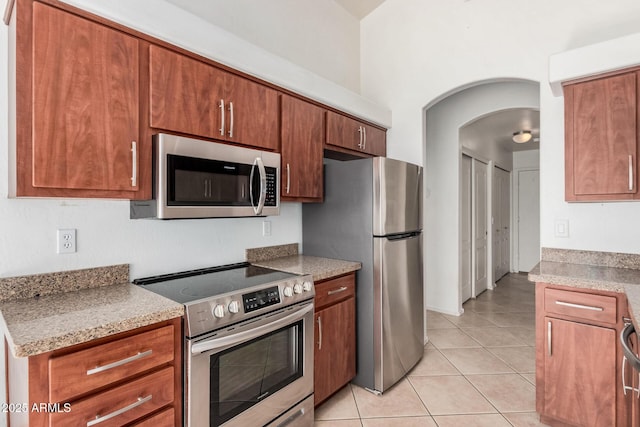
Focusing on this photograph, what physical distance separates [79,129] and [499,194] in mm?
6345

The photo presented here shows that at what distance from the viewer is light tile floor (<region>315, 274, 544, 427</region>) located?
2139 mm

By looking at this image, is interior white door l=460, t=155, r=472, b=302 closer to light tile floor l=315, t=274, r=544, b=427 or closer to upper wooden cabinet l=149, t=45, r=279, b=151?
light tile floor l=315, t=274, r=544, b=427

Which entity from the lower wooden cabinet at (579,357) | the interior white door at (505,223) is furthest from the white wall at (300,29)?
the interior white door at (505,223)

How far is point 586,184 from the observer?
2.12m

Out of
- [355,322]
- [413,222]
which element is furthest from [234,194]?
[413,222]

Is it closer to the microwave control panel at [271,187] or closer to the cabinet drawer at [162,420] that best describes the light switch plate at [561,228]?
the microwave control panel at [271,187]

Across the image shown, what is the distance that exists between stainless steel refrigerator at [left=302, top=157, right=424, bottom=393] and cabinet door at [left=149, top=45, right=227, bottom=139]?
103 centimetres

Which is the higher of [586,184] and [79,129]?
[79,129]

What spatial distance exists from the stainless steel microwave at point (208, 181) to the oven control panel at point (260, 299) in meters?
0.48

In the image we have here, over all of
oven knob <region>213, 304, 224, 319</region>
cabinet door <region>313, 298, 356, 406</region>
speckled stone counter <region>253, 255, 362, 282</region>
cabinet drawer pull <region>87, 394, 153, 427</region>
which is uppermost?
speckled stone counter <region>253, 255, 362, 282</region>

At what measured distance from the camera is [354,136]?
2.92m

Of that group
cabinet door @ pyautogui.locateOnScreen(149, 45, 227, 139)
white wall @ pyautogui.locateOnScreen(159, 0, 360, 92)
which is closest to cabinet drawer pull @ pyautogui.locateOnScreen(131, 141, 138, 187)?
cabinet door @ pyautogui.locateOnScreen(149, 45, 227, 139)

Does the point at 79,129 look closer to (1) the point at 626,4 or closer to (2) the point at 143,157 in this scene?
(2) the point at 143,157

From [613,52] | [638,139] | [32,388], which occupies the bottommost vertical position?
[32,388]
